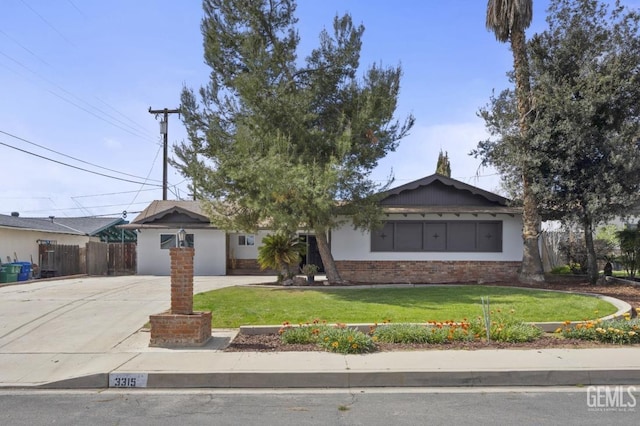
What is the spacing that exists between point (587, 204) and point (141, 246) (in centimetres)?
1888

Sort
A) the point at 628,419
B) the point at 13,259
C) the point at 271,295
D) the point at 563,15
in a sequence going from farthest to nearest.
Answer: the point at 13,259
the point at 563,15
the point at 271,295
the point at 628,419

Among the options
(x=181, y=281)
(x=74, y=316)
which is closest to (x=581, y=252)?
(x=181, y=281)

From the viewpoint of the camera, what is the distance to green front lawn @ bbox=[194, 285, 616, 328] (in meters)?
10.7

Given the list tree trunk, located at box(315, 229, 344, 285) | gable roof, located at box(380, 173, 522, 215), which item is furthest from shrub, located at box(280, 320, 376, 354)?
gable roof, located at box(380, 173, 522, 215)

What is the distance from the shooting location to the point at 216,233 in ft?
78.3

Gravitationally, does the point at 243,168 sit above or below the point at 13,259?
above

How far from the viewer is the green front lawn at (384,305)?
10.7m

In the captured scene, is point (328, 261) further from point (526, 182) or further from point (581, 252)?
point (581, 252)

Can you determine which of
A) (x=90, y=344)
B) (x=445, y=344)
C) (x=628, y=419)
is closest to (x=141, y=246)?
(x=90, y=344)

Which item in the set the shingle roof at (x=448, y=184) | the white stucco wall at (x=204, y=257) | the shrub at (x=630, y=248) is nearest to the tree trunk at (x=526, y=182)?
the shingle roof at (x=448, y=184)

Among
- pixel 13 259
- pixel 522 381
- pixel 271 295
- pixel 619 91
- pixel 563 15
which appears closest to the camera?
pixel 522 381

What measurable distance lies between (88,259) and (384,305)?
18.4 m

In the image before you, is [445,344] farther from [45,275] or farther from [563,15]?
[45,275]

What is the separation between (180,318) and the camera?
28.3ft
